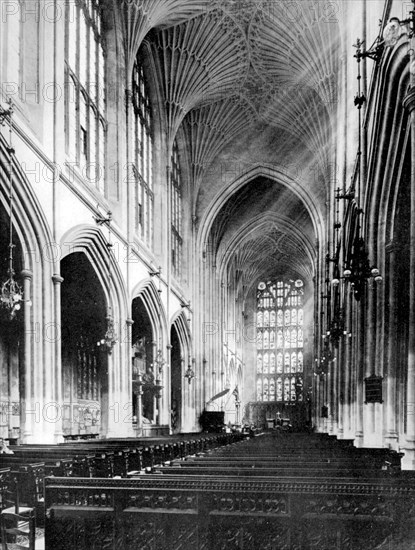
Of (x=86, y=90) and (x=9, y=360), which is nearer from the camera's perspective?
(x=9, y=360)

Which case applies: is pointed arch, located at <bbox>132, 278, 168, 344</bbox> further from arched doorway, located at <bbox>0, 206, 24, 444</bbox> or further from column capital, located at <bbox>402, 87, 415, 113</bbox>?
column capital, located at <bbox>402, 87, 415, 113</bbox>

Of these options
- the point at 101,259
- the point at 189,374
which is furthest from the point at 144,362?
the point at 101,259

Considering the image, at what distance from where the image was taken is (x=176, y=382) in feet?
106

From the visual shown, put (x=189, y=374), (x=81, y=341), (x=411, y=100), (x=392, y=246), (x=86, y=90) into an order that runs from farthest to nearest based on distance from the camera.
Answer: (x=189, y=374)
(x=81, y=341)
(x=86, y=90)
(x=392, y=246)
(x=411, y=100)

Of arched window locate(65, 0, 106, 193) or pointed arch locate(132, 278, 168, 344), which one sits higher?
arched window locate(65, 0, 106, 193)

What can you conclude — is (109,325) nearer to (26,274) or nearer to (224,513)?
(26,274)

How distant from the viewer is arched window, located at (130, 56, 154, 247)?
2469cm

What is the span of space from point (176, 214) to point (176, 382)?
8.90 metres

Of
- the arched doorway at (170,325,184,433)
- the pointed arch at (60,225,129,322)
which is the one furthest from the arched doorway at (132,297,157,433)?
the arched doorway at (170,325,184,433)

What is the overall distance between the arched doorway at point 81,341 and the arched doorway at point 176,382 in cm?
1053

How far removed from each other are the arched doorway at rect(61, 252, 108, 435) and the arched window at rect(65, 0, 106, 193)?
3055 millimetres

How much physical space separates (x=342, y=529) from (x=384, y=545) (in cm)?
32

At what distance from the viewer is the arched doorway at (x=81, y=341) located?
1955 cm

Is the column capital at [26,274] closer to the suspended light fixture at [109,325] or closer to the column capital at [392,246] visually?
the suspended light fixture at [109,325]
